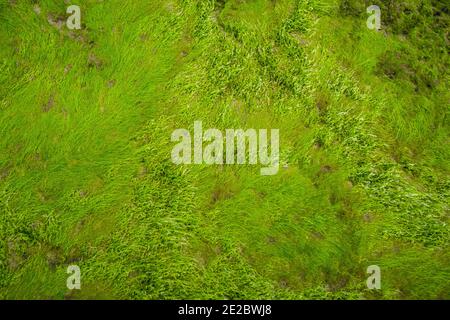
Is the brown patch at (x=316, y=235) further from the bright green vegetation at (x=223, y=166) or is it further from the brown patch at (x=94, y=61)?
the brown patch at (x=94, y=61)

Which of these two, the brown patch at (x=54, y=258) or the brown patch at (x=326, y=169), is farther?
the brown patch at (x=326, y=169)

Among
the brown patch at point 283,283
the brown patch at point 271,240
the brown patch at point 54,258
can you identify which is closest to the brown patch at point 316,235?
the brown patch at point 271,240

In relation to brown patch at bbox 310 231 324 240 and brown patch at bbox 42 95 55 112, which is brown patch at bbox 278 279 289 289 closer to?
brown patch at bbox 310 231 324 240

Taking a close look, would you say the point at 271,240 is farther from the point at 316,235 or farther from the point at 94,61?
the point at 94,61

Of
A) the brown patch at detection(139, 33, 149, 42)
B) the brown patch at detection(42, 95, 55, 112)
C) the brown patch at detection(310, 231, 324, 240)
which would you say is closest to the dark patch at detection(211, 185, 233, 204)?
the brown patch at detection(310, 231, 324, 240)

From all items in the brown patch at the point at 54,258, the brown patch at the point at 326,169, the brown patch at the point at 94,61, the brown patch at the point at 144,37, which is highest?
the brown patch at the point at 144,37

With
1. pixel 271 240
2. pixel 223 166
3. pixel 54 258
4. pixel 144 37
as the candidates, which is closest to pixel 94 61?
pixel 144 37
